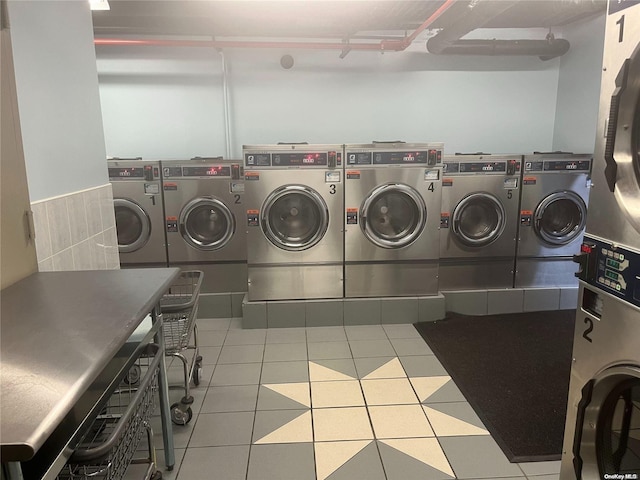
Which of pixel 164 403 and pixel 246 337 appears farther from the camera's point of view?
pixel 246 337

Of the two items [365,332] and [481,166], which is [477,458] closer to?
[365,332]

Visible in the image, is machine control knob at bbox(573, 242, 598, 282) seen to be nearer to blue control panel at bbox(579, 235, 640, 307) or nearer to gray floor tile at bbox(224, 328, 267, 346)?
blue control panel at bbox(579, 235, 640, 307)

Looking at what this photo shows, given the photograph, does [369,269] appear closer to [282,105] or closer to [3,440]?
[282,105]

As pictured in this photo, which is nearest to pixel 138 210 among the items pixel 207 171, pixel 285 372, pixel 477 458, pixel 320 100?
pixel 207 171

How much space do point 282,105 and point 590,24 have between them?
3.48m

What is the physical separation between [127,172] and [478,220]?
3620 mm

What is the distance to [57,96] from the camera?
7.75ft

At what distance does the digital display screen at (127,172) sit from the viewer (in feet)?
14.5

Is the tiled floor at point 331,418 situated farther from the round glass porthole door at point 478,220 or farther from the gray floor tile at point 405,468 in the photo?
the round glass porthole door at point 478,220

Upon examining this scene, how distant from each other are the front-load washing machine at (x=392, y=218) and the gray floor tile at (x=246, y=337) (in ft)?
2.99

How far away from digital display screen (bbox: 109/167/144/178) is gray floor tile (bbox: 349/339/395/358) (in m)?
2.64

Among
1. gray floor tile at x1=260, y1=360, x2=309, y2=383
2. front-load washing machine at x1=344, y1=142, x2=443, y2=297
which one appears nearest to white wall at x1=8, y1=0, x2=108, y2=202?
gray floor tile at x1=260, y1=360, x2=309, y2=383

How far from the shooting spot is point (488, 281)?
4695 millimetres

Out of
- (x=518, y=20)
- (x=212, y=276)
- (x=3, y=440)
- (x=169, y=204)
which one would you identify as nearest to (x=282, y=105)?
(x=169, y=204)
